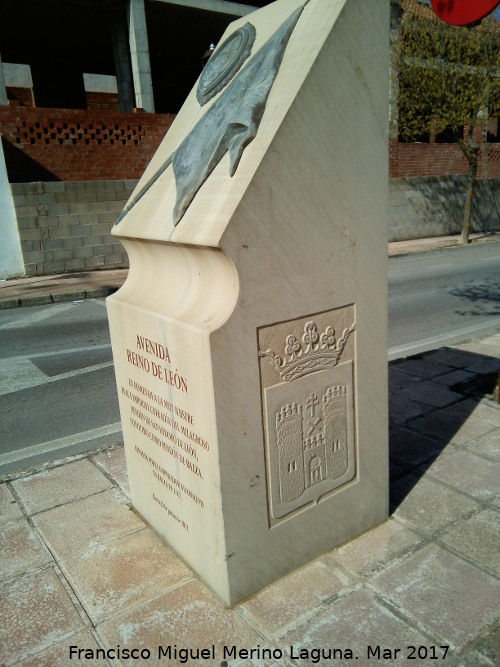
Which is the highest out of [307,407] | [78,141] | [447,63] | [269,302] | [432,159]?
[447,63]

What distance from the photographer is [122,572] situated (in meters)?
2.64

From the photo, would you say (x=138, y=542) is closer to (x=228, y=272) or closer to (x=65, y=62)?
(x=228, y=272)

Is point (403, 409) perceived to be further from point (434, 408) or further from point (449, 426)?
point (449, 426)

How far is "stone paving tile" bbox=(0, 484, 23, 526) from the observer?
10.3ft

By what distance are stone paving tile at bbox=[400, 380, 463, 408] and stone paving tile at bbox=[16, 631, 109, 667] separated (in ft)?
10.5

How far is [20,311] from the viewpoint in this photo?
9.89 metres

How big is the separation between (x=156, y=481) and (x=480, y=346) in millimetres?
4538

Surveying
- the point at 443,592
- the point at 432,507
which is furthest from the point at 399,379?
the point at 443,592

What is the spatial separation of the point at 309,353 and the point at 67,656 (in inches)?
62.0

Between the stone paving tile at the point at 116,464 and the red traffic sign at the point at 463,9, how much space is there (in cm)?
384

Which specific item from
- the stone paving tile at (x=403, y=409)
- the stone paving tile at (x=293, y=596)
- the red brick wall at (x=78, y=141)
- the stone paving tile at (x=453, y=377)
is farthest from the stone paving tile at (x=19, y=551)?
the red brick wall at (x=78, y=141)

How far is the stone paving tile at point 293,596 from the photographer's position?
7.45 feet

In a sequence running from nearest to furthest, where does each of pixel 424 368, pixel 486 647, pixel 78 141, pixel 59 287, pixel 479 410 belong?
pixel 486 647 < pixel 479 410 < pixel 424 368 < pixel 59 287 < pixel 78 141

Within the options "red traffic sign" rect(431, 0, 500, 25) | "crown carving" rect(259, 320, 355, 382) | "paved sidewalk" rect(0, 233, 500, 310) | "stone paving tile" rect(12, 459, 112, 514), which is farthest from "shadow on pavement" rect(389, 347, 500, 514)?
"paved sidewalk" rect(0, 233, 500, 310)
